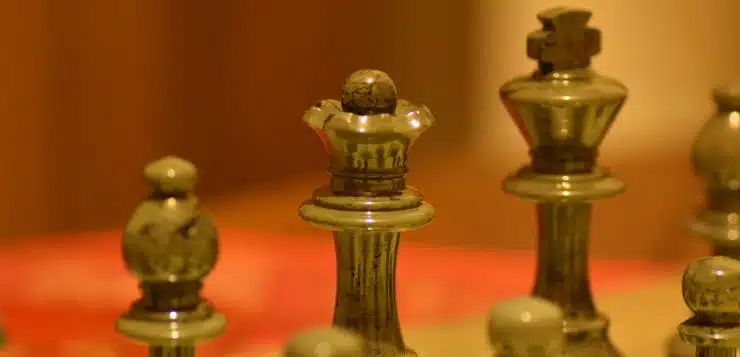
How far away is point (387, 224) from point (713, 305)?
0.14 m

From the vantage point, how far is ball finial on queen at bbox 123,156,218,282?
0.50 metres

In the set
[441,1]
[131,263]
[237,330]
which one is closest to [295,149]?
[441,1]

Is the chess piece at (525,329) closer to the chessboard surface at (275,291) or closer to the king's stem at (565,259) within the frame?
the king's stem at (565,259)

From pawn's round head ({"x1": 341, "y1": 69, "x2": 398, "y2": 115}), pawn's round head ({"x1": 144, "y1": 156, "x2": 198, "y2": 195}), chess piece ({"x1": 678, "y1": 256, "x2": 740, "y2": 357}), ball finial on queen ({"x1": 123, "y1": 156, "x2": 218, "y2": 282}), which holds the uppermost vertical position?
pawn's round head ({"x1": 341, "y1": 69, "x2": 398, "y2": 115})

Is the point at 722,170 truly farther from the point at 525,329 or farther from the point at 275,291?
the point at 275,291

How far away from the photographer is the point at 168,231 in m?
0.50

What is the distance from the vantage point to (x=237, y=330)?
117 cm

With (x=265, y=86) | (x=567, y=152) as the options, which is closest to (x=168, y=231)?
(x=567, y=152)

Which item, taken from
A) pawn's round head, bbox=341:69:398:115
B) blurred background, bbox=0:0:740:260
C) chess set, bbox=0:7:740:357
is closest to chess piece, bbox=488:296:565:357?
chess set, bbox=0:7:740:357

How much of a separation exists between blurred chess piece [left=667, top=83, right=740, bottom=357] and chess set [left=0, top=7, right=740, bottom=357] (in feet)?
0.20

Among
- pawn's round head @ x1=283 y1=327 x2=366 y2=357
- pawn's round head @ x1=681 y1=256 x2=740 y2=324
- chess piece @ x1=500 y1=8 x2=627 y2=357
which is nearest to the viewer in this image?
pawn's round head @ x1=283 y1=327 x2=366 y2=357

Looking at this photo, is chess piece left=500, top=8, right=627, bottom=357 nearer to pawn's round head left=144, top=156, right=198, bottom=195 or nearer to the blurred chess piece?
the blurred chess piece

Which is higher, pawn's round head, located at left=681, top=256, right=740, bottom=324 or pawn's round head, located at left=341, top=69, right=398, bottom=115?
pawn's round head, located at left=341, top=69, right=398, bottom=115

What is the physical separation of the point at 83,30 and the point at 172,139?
1.15 ft
